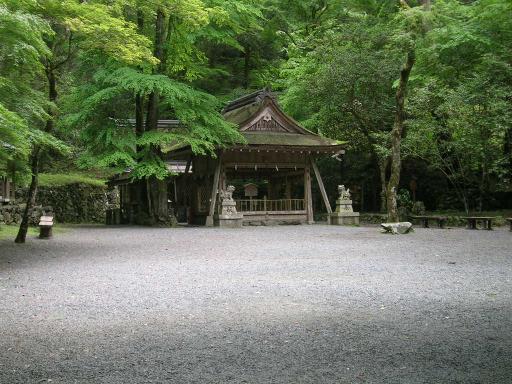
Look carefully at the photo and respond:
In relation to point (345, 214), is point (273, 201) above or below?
above

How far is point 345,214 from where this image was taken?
20.2 m

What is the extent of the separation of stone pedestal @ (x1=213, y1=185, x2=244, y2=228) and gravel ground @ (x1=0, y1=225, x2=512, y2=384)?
8841 millimetres

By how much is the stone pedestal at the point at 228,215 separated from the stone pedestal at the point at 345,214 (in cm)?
406

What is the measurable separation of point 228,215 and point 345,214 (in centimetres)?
482

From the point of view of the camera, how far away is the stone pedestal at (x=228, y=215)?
19000 mm

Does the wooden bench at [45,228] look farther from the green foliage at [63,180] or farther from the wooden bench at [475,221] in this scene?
the wooden bench at [475,221]

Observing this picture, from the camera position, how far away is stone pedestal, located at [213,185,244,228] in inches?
748

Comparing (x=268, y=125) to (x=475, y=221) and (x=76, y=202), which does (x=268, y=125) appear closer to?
(x=475, y=221)

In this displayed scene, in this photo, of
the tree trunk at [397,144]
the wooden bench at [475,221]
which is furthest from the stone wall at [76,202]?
the wooden bench at [475,221]

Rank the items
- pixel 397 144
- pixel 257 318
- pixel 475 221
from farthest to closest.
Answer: pixel 475 221, pixel 397 144, pixel 257 318

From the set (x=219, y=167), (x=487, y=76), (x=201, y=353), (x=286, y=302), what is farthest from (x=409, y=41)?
(x=201, y=353)

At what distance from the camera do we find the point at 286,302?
582 cm

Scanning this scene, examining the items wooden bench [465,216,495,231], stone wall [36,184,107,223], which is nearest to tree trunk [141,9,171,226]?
stone wall [36,184,107,223]

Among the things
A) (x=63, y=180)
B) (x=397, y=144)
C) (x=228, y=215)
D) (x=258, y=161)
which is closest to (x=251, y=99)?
(x=258, y=161)
